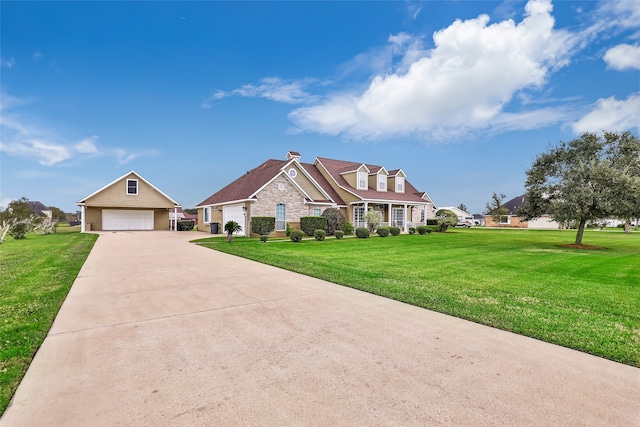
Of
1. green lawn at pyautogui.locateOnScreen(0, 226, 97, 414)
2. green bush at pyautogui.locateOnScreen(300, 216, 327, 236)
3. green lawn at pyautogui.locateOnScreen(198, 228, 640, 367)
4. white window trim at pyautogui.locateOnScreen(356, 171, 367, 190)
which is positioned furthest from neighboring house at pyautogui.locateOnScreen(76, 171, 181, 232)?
green lawn at pyautogui.locateOnScreen(198, 228, 640, 367)

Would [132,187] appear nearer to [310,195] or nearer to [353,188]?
[310,195]

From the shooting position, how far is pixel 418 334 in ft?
13.8

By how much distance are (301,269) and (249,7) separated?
51.4 feet

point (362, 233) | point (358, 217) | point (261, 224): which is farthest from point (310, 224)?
point (358, 217)

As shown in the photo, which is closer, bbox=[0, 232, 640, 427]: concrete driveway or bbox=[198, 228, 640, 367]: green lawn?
bbox=[0, 232, 640, 427]: concrete driveway

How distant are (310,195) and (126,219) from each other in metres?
20.3

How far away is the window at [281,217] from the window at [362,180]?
32.0 ft

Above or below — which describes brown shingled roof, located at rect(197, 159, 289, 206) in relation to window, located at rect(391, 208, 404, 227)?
above

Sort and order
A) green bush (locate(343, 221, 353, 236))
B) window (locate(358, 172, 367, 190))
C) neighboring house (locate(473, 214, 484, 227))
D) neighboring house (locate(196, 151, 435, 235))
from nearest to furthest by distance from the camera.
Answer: neighboring house (locate(196, 151, 435, 235)), green bush (locate(343, 221, 353, 236)), window (locate(358, 172, 367, 190)), neighboring house (locate(473, 214, 484, 227))

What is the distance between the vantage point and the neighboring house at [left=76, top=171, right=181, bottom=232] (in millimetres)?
29578

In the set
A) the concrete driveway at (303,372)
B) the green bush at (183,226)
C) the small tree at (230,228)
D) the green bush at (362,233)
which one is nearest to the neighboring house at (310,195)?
the small tree at (230,228)

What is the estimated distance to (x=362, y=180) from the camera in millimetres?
Answer: 30719

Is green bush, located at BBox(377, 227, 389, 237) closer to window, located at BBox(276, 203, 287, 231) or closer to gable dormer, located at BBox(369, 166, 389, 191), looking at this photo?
window, located at BBox(276, 203, 287, 231)

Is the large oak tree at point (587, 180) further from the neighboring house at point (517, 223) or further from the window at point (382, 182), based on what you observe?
the neighboring house at point (517, 223)
